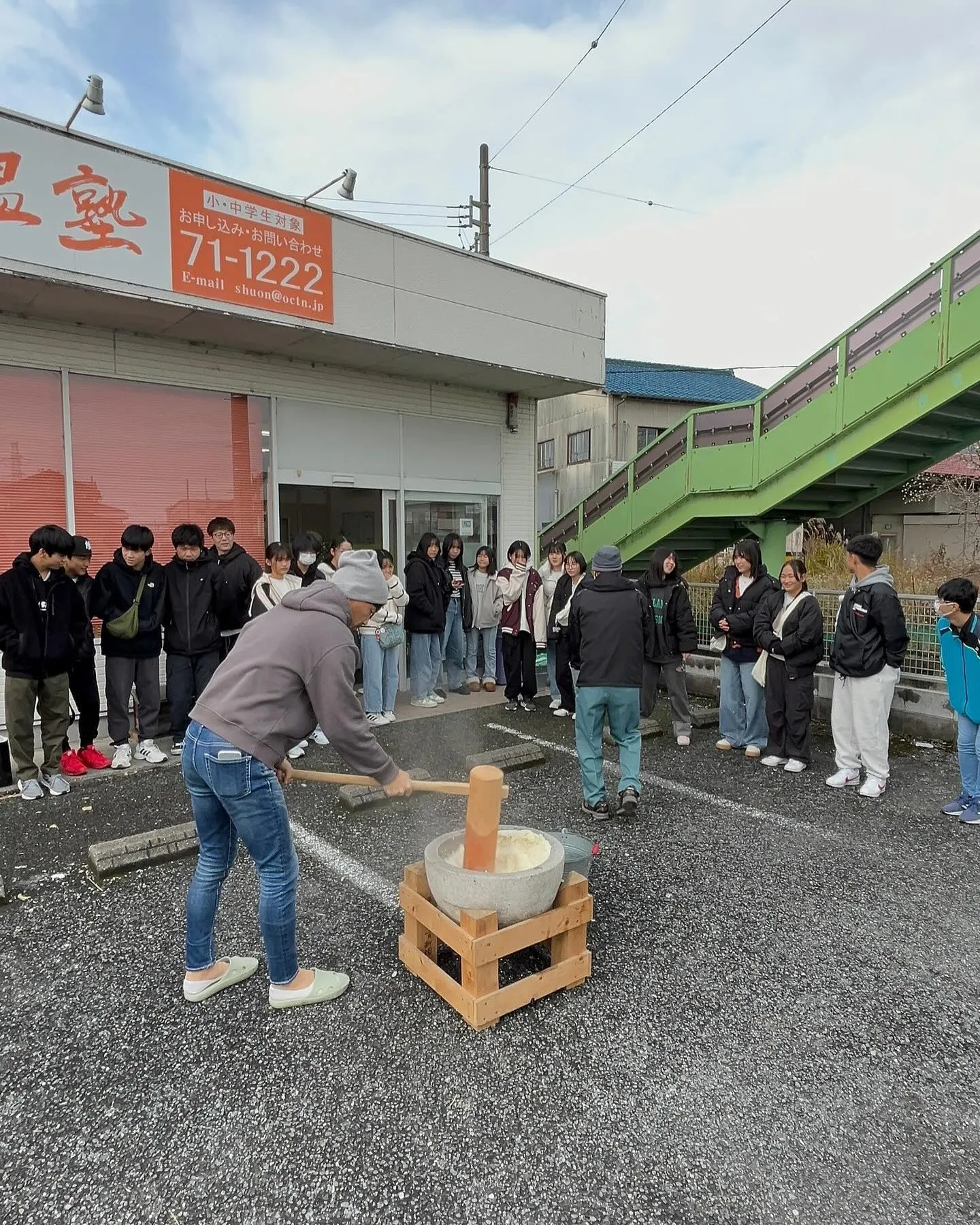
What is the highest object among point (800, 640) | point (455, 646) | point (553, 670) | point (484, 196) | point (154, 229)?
point (484, 196)

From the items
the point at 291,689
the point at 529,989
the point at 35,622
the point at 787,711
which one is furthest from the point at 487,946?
the point at 35,622

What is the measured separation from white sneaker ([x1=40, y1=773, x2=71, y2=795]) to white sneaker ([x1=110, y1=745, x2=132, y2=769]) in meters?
Result: 0.51

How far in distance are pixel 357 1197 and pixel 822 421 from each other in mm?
9352

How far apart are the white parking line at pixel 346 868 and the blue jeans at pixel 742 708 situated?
4098 mm

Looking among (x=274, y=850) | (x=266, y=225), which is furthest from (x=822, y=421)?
(x=274, y=850)

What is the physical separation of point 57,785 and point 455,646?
469 centimetres

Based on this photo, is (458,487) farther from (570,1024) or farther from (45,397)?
(570,1024)

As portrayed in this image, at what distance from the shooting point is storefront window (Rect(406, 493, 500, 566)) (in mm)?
9641

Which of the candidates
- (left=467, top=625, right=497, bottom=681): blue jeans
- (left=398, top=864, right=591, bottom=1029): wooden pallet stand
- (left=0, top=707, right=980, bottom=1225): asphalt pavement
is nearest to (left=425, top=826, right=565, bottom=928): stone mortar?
(left=398, top=864, right=591, bottom=1029): wooden pallet stand

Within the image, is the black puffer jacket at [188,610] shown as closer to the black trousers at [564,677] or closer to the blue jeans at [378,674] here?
the blue jeans at [378,674]

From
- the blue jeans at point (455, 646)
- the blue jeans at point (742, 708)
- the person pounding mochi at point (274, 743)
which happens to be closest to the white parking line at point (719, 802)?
the blue jeans at point (742, 708)

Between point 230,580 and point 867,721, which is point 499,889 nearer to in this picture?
point 867,721

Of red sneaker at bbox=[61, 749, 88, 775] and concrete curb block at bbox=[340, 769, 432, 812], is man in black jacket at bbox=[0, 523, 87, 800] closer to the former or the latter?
red sneaker at bbox=[61, 749, 88, 775]

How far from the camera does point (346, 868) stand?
4.59 m
